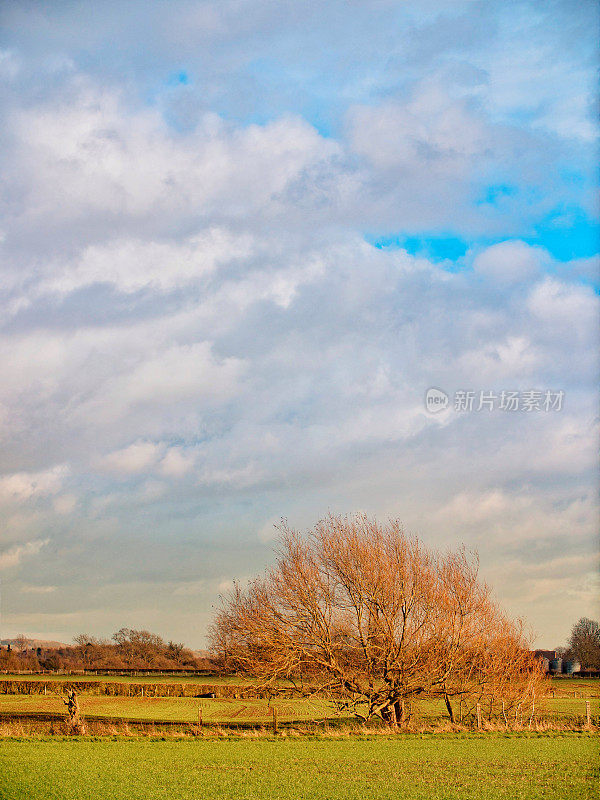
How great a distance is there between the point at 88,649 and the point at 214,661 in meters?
73.4

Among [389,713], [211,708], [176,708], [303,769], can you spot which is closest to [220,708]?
[211,708]

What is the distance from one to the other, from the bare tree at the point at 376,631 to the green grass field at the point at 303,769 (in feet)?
15.2

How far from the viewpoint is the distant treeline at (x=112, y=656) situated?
269 feet

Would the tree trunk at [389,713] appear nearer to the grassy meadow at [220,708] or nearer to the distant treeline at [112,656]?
the grassy meadow at [220,708]

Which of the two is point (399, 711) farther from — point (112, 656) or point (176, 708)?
point (112, 656)

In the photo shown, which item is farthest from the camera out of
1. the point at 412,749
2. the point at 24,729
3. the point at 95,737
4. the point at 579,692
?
the point at 579,692

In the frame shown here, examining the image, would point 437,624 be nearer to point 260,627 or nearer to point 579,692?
point 260,627

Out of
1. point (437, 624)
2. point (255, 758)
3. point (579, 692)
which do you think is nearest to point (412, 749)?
point (255, 758)

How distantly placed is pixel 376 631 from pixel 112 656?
250ft

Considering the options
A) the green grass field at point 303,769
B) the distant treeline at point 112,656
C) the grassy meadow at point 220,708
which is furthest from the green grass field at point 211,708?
the distant treeline at point 112,656

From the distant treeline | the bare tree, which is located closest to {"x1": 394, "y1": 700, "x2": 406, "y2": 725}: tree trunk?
the bare tree

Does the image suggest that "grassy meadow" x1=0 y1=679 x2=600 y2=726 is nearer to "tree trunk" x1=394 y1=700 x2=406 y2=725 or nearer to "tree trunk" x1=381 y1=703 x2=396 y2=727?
"tree trunk" x1=394 y1=700 x2=406 y2=725

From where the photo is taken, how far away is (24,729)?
2906cm

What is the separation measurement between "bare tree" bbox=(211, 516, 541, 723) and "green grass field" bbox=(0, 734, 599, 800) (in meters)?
4.63
